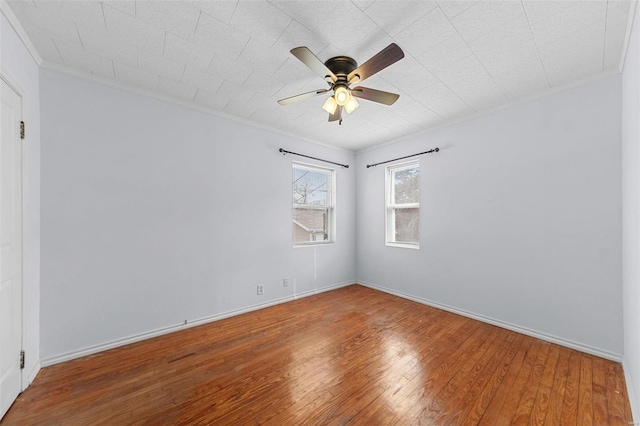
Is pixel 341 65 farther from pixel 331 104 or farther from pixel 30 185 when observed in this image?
pixel 30 185

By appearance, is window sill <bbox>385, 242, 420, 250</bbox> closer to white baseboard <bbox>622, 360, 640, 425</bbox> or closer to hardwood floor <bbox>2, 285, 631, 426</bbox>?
hardwood floor <bbox>2, 285, 631, 426</bbox>

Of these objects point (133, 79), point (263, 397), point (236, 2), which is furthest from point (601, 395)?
point (133, 79)

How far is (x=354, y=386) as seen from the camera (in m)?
1.86

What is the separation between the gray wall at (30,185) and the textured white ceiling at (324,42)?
20 cm

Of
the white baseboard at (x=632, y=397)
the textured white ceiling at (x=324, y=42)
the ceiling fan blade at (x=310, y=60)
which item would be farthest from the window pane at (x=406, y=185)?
the white baseboard at (x=632, y=397)

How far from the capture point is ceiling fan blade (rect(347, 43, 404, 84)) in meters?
1.61

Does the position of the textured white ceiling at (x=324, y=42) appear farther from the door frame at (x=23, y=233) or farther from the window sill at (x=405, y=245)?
the window sill at (x=405, y=245)

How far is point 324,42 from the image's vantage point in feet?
6.26

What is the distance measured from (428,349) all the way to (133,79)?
3837mm

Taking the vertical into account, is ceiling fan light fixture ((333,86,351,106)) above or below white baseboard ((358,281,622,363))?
above

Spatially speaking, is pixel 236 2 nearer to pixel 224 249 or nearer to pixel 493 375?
pixel 224 249

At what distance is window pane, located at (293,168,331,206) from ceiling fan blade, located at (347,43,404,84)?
222 cm

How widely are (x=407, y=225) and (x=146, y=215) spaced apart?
3561 millimetres

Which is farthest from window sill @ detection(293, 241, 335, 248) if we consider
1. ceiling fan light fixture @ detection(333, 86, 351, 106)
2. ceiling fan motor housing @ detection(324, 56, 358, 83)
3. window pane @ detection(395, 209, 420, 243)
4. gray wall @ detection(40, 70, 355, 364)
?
ceiling fan motor housing @ detection(324, 56, 358, 83)
